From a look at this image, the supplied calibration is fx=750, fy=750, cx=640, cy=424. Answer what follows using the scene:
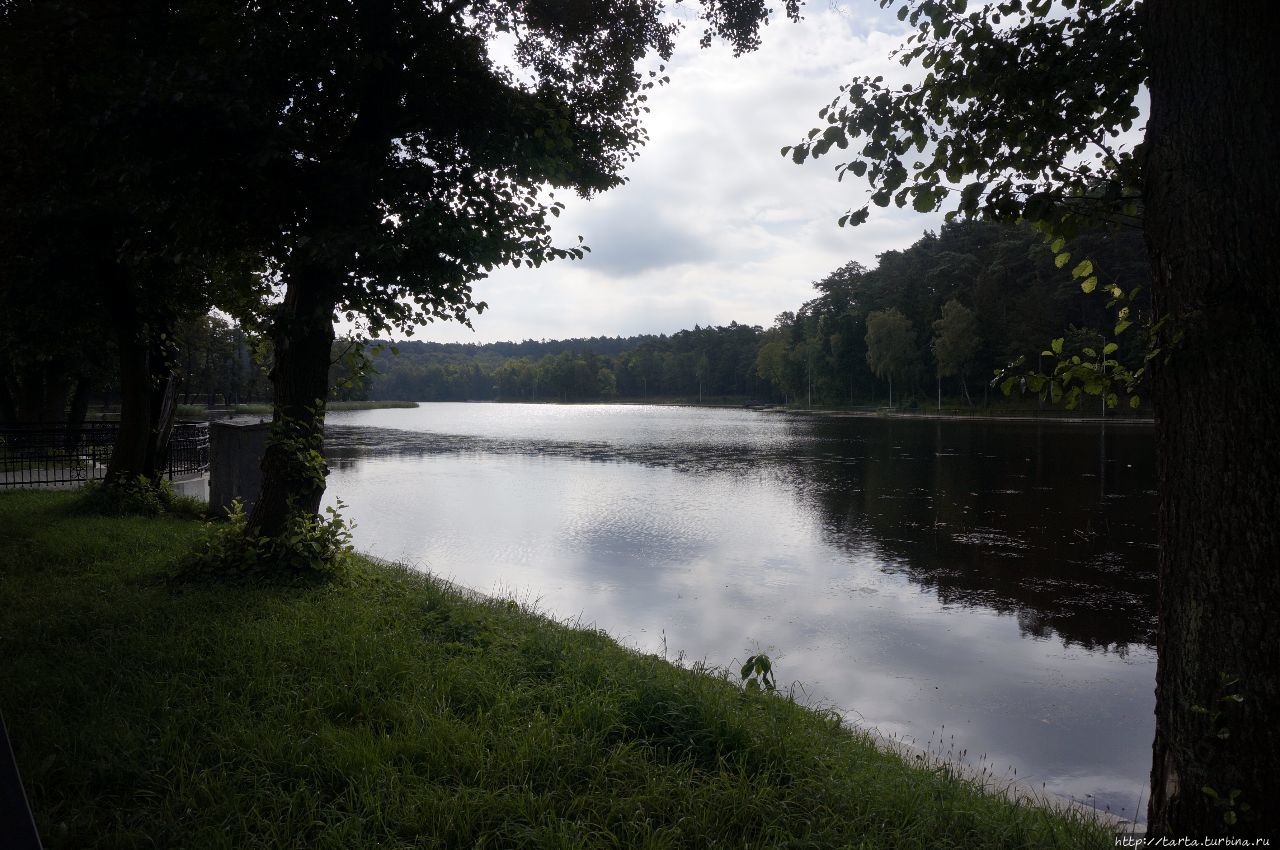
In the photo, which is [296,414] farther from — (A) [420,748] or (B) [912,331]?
(B) [912,331]

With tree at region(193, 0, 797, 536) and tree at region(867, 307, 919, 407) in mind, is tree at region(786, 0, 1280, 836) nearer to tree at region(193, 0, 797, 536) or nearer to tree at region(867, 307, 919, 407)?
tree at region(193, 0, 797, 536)

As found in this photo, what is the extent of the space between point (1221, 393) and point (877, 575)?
7.91m

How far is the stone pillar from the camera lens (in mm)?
10703

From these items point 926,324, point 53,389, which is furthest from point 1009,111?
point 926,324

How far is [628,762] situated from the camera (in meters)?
3.64

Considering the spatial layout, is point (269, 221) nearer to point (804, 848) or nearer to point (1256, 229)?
point (804, 848)

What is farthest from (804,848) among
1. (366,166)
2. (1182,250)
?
(366,166)

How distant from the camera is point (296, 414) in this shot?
7410mm

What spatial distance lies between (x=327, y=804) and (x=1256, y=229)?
4235 mm

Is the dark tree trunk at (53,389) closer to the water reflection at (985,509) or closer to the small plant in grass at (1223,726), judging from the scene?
the water reflection at (985,509)

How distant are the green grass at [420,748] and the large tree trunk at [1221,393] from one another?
3.07 feet

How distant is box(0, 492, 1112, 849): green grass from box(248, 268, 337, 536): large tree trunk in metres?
1.69

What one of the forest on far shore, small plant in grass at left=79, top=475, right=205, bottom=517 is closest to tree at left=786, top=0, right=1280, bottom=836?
small plant in grass at left=79, top=475, right=205, bottom=517

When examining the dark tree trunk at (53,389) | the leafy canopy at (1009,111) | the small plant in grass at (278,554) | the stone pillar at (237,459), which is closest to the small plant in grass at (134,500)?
the stone pillar at (237,459)
